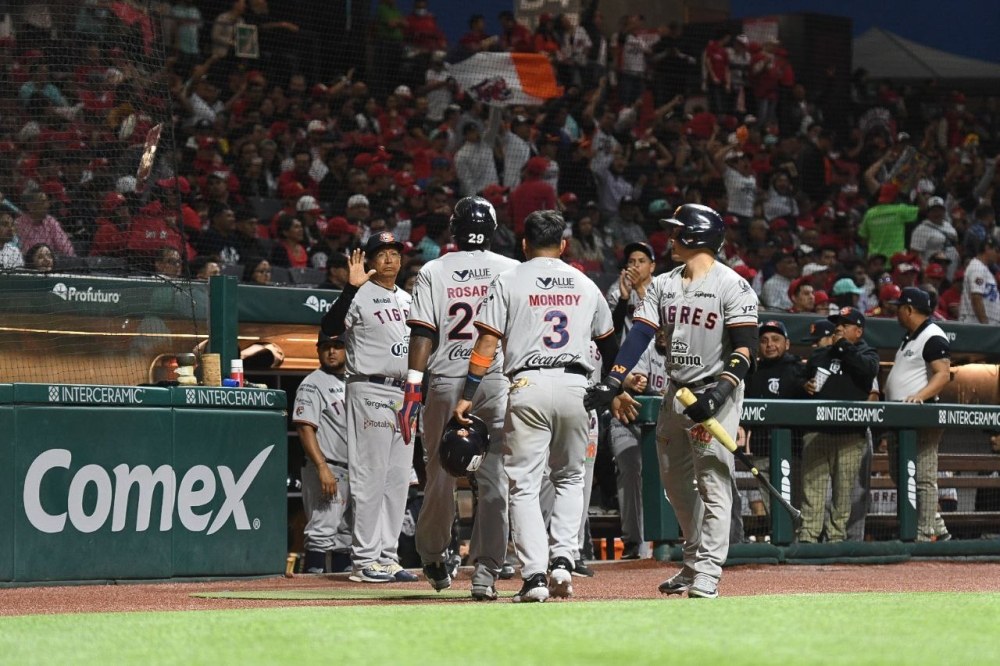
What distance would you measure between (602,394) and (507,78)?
37.4 ft

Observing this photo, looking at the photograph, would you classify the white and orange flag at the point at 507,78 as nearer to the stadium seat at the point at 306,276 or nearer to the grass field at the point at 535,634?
the stadium seat at the point at 306,276

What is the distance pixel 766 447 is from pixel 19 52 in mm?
6360

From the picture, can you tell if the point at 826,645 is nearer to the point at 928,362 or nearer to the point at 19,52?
the point at 928,362

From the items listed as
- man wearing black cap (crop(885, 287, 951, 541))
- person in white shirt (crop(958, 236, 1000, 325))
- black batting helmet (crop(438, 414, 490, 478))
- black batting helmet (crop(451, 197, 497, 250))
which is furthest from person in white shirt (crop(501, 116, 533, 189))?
black batting helmet (crop(438, 414, 490, 478))

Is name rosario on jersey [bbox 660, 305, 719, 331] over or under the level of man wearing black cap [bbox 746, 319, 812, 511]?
over

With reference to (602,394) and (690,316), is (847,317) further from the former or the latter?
(602,394)

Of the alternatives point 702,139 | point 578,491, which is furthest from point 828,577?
point 702,139

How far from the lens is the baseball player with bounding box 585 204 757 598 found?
6.70 meters

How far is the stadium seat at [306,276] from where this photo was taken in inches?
472

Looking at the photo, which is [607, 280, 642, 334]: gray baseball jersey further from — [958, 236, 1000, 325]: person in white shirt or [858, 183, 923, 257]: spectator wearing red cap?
[858, 183, 923, 257]: spectator wearing red cap

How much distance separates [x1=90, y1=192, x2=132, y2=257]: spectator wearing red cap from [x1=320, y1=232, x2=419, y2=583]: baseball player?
1.98m

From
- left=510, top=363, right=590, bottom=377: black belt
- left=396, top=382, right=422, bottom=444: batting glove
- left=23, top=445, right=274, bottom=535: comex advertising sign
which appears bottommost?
left=23, top=445, right=274, bottom=535: comex advertising sign

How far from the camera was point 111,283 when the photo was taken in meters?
9.12

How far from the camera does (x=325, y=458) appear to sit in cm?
985
